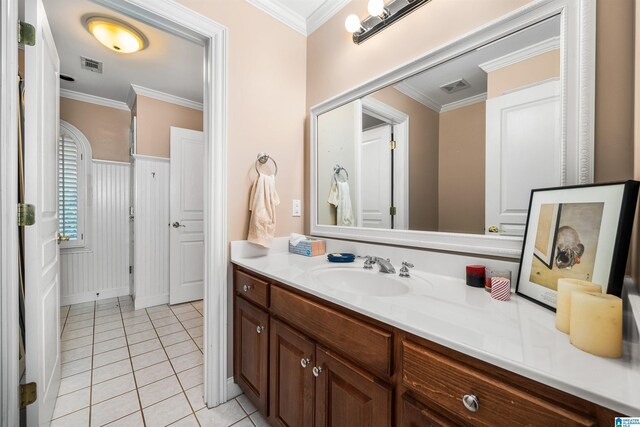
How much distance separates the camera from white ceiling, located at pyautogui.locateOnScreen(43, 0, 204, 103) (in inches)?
75.5

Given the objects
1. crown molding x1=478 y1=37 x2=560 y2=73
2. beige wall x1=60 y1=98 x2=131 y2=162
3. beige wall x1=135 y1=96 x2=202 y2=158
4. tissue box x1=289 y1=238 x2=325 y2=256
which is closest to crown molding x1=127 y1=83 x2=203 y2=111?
beige wall x1=135 y1=96 x2=202 y2=158

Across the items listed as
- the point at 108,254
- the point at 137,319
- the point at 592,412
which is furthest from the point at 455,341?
the point at 108,254

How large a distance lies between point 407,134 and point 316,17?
3.85 feet

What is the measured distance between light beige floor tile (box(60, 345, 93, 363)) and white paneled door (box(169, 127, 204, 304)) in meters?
1.00

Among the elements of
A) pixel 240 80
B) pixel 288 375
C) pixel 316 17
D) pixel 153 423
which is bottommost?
pixel 153 423

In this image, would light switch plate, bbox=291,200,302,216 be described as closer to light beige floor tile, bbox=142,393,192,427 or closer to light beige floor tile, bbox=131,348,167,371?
light beige floor tile, bbox=142,393,192,427

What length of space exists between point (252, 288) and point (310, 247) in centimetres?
46

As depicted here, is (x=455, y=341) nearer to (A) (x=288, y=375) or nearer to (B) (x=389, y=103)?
(A) (x=288, y=375)

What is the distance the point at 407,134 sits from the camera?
139 centimetres

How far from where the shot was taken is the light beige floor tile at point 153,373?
171 centimetres

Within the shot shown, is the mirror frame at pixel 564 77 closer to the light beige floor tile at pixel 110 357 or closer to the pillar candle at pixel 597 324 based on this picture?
the pillar candle at pixel 597 324

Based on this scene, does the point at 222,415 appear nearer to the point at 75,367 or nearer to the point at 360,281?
the point at 360,281

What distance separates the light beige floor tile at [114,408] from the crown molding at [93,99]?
337 centimetres

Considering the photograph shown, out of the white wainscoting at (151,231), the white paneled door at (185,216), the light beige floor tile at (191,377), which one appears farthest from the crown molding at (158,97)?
the light beige floor tile at (191,377)
